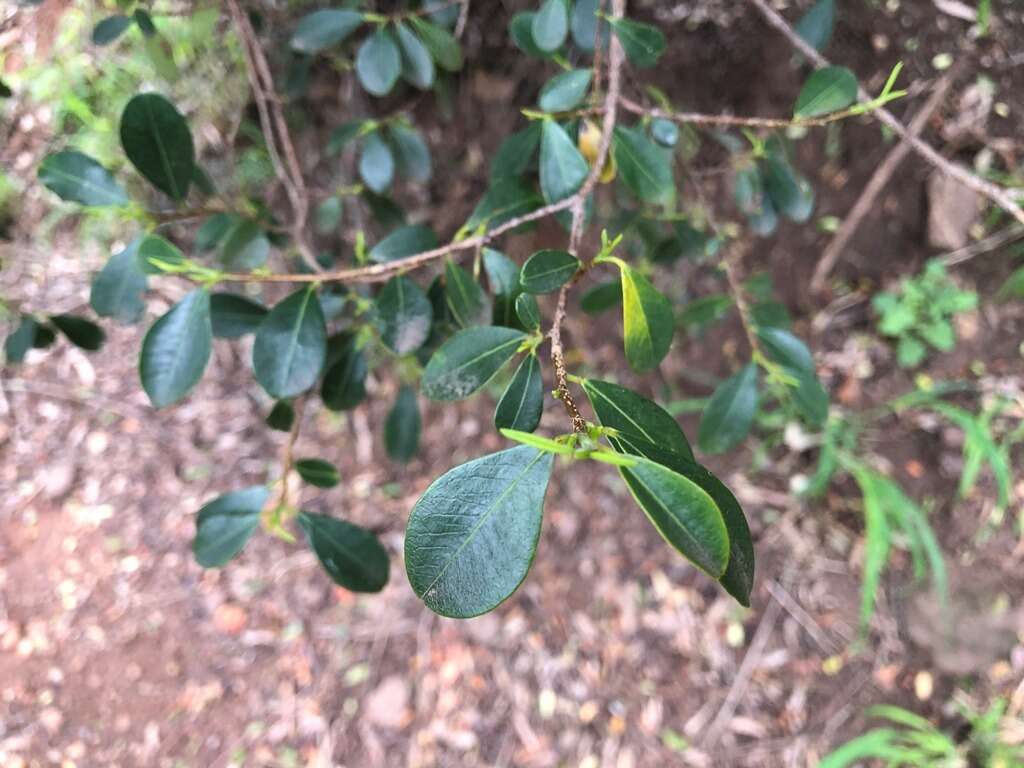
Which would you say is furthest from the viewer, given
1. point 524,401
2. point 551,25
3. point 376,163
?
point 376,163

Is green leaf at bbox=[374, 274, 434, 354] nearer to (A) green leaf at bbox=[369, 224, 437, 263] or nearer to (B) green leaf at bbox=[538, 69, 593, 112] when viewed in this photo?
(A) green leaf at bbox=[369, 224, 437, 263]

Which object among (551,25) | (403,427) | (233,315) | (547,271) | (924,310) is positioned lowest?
(924,310)

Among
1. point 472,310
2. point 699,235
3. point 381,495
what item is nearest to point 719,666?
point 381,495

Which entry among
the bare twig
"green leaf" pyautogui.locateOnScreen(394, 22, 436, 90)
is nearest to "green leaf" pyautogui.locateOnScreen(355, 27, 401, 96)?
"green leaf" pyautogui.locateOnScreen(394, 22, 436, 90)

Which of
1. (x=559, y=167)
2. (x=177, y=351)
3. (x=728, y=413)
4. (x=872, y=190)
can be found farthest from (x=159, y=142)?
(x=872, y=190)

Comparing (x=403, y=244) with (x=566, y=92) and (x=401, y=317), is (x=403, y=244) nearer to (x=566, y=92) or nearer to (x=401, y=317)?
(x=401, y=317)

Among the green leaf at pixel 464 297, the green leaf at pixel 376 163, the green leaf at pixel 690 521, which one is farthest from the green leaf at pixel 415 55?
Result: the green leaf at pixel 690 521

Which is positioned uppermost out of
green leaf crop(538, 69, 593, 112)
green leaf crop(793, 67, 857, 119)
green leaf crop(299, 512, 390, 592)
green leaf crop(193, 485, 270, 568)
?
green leaf crop(538, 69, 593, 112)
